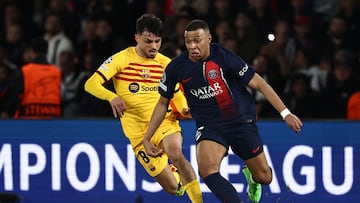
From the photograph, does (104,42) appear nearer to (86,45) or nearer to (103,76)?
(86,45)

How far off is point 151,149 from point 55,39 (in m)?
5.24

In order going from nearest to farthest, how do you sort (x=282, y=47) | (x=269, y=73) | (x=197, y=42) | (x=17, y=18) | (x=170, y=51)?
(x=197, y=42) < (x=170, y=51) < (x=269, y=73) < (x=282, y=47) < (x=17, y=18)

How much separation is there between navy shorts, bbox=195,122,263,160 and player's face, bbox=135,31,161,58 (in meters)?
1.00

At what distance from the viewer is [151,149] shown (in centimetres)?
1066

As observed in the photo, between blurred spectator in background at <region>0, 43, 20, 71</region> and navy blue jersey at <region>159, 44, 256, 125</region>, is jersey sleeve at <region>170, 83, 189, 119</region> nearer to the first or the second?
navy blue jersey at <region>159, 44, 256, 125</region>

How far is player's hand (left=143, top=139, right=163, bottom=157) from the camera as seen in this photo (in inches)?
418

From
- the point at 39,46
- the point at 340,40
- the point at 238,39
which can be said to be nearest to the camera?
the point at 39,46

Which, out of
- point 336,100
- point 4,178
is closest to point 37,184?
point 4,178

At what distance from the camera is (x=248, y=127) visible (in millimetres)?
10758

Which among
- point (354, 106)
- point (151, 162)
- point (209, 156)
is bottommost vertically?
point (151, 162)

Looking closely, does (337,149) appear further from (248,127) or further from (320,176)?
(248,127)

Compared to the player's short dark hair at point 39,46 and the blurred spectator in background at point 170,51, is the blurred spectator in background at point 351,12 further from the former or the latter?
the player's short dark hair at point 39,46

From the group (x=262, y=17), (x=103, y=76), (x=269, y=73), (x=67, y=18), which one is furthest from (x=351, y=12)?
(x=103, y=76)

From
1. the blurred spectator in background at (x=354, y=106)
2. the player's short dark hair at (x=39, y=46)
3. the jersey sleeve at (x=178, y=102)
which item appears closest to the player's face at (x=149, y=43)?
the jersey sleeve at (x=178, y=102)
